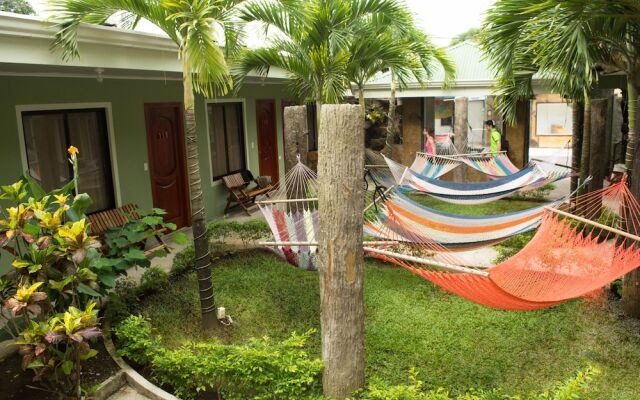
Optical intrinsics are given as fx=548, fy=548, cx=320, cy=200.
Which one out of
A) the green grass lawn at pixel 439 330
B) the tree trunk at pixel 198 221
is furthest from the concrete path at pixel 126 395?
the tree trunk at pixel 198 221

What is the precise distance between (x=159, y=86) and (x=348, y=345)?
5.52 metres

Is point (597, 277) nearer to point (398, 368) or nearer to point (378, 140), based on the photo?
point (398, 368)

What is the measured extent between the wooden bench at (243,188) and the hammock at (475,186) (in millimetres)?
2497

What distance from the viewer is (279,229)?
562 centimetres

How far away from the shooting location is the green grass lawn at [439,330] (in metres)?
3.99

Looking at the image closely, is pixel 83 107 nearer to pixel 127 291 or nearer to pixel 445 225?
pixel 127 291

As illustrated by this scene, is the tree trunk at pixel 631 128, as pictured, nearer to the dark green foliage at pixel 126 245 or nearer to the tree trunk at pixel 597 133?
the tree trunk at pixel 597 133

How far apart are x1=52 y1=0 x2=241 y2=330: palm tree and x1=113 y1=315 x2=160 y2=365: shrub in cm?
70

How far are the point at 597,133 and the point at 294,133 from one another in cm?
333

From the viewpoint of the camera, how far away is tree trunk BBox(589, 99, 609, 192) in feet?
19.6

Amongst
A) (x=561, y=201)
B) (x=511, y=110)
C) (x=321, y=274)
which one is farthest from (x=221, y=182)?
(x=321, y=274)

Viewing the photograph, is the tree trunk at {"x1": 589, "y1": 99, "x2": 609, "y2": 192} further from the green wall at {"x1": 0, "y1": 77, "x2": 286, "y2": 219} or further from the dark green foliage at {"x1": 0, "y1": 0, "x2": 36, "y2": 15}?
the dark green foliage at {"x1": 0, "y1": 0, "x2": 36, "y2": 15}

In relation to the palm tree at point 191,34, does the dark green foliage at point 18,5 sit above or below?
above

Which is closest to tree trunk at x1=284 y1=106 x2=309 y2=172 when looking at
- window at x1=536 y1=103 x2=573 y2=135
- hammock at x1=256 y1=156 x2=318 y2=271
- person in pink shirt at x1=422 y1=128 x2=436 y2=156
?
hammock at x1=256 y1=156 x2=318 y2=271
